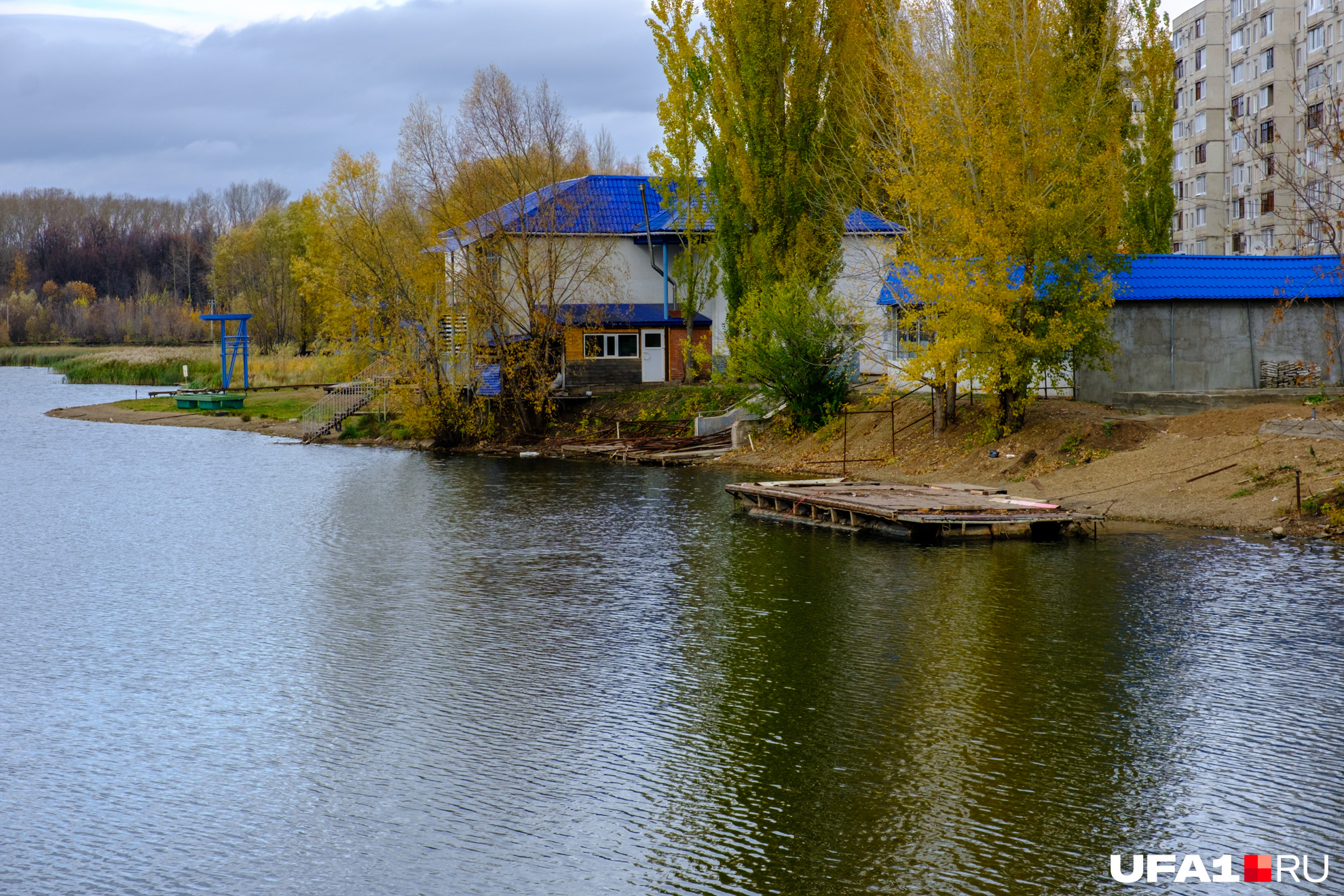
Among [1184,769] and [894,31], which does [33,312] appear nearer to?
[894,31]

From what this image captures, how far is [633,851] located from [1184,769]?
5.39 meters

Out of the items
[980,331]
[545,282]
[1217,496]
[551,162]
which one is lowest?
[1217,496]

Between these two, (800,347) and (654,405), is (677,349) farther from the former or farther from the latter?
(800,347)

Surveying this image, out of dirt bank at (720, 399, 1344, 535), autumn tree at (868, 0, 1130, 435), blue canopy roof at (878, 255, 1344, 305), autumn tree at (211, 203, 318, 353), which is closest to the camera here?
dirt bank at (720, 399, 1344, 535)

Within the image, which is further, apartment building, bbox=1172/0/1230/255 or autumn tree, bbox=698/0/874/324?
apartment building, bbox=1172/0/1230/255

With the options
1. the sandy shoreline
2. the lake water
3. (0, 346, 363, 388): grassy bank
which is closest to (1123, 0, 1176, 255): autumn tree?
the sandy shoreline

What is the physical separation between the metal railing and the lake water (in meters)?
27.3

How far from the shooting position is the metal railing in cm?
5275

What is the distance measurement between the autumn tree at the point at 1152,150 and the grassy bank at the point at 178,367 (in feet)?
122

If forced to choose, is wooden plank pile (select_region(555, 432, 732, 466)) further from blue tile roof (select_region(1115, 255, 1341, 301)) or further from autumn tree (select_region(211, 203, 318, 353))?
autumn tree (select_region(211, 203, 318, 353))

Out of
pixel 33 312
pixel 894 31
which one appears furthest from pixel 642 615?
pixel 33 312

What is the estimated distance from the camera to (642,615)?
18266 mm

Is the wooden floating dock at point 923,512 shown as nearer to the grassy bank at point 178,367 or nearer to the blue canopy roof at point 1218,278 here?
the blue canopy roof at point 1218,278

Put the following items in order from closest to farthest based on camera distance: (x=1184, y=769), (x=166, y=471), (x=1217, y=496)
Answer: (x=1184, y=769)
(x=1217, y=496)
(x=166, y=471)
